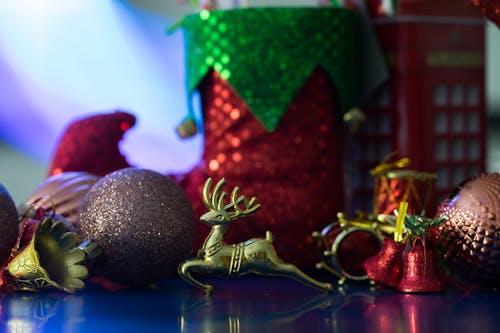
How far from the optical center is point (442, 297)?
926 millimetres

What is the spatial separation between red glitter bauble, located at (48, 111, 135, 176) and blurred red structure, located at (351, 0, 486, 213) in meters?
0.40

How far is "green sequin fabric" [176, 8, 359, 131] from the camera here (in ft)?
3.86

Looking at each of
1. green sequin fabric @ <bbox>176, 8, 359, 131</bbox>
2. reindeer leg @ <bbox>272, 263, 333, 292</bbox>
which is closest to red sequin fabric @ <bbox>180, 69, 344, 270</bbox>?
green sequin fabric @ <bbox>176, 8, 359, 131</bbox>

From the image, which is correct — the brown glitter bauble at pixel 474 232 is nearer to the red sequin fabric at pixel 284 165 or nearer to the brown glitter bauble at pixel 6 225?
the red sequin fabric at pixel 284 165

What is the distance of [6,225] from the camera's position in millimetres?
969

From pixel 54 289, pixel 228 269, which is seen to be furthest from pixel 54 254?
pixel 228 269

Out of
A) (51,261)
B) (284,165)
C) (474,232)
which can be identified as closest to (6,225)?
(51,261)

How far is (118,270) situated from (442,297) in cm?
38

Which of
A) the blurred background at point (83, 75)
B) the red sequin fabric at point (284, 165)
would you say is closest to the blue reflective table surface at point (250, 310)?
the red sequin fabric at point (284, 165)

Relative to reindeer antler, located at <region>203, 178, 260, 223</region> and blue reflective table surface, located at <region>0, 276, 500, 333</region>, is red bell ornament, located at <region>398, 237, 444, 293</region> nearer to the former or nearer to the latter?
blue reflective table surface, located at <region>0, 276, 500, 333</region>

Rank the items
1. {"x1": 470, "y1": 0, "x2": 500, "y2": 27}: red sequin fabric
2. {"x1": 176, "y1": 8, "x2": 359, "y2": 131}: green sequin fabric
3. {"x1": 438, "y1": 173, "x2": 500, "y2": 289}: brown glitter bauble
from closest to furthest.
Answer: {"x1": 438, "y1": 173, "x2": 500, "y2": 289}: brown glitter bauble → {"x1": 470, "y1": 0, "x2": 500, "y2": 27}: red sequin fabric → {"x1": 176, "y1": 8, "x2": 359, "y2": 131}: green sequin fabric

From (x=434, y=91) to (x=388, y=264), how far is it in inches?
16.7

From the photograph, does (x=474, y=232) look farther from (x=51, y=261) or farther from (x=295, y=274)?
(x=51, y=261)

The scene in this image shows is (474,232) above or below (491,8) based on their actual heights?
below
